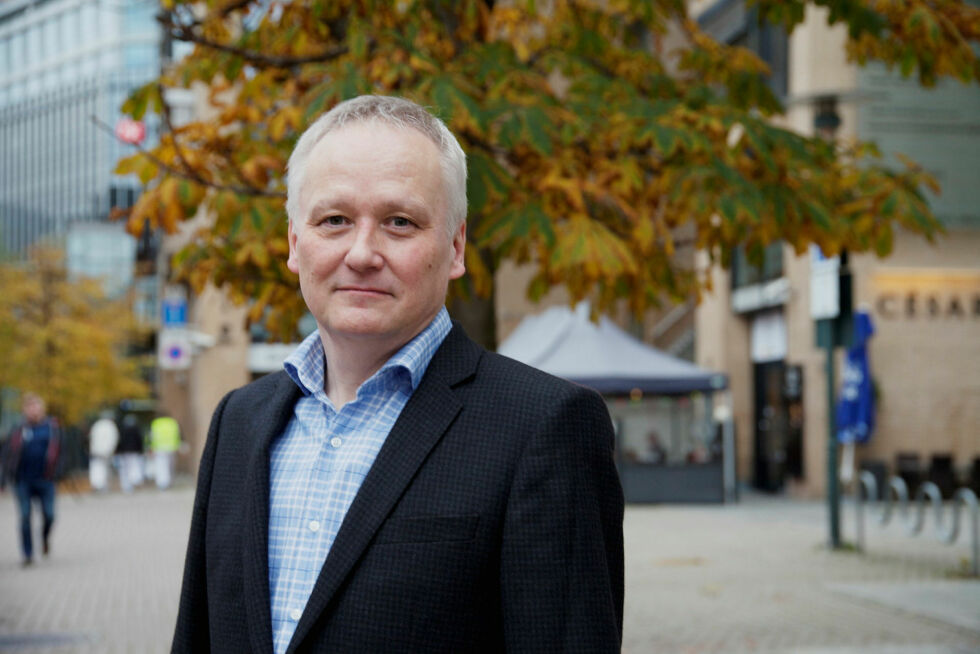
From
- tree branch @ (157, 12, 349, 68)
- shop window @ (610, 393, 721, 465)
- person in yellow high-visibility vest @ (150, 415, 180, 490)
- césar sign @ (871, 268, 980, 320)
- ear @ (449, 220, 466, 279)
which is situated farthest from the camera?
person in yellow high-visibility vest @ (150, 415, 180, 490)

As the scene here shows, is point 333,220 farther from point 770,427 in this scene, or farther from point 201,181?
point 770,427

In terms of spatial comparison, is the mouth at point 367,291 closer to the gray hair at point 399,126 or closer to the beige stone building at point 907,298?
the gray hair at point 399,126

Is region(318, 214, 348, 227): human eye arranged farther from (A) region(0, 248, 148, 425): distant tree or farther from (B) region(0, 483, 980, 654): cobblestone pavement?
(A) region(0, 248, 148, 425): distant tree

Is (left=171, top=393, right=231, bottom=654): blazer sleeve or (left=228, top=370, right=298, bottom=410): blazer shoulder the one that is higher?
(left=228, top=370, right=298, bottom=410): blazer shoulder

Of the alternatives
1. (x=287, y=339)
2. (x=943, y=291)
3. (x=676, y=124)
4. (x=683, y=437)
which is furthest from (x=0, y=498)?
(x=676, y=124)

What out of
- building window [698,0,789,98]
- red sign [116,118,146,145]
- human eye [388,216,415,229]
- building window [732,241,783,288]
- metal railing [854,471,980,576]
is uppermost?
building window [698,0,789,98]

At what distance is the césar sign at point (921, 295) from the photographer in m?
26.0

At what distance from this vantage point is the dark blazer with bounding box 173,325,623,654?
79.3 inches

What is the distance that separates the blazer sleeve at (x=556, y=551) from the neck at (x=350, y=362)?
33cm

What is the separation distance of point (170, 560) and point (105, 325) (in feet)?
101

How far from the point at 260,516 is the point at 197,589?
0.35 meters

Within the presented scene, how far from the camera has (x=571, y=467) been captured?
205cm

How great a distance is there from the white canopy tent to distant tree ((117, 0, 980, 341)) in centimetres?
1057

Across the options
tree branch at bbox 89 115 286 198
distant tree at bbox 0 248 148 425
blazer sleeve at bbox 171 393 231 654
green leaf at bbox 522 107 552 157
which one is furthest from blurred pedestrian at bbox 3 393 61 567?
distant tree at bbox 0 248 148 425
